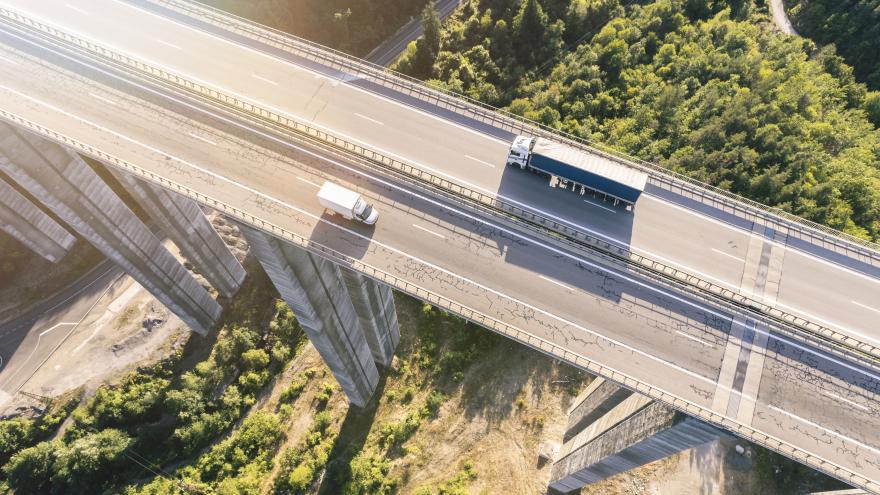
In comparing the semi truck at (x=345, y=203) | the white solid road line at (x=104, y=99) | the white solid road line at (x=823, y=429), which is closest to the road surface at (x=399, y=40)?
the white solid road line at (x=104, y=99)

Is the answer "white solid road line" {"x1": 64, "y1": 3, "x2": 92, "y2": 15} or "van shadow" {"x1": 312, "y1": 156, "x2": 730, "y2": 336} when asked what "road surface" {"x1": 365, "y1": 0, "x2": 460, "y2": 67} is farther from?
"van shadow" {"x1": 312, "y1": 156, "x2": 730, "y2": 336}

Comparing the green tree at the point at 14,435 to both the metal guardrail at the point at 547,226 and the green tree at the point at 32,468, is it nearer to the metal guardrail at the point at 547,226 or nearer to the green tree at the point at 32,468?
the green tree at the point at 32,468

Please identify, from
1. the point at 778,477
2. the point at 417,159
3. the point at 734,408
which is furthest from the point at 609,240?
the point at 778,477

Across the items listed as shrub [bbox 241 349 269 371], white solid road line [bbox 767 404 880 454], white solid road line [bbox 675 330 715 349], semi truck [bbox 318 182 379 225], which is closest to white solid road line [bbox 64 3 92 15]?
semi truck [bbox 318 182 379 225]

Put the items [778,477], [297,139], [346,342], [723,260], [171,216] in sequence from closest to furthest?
[723,260] → [297,139] → [346,342] → [778,477] → [171,216]

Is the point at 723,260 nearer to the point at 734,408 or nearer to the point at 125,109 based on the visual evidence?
the point at 734,408

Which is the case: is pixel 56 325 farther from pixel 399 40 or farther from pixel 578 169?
pixel 399 40
